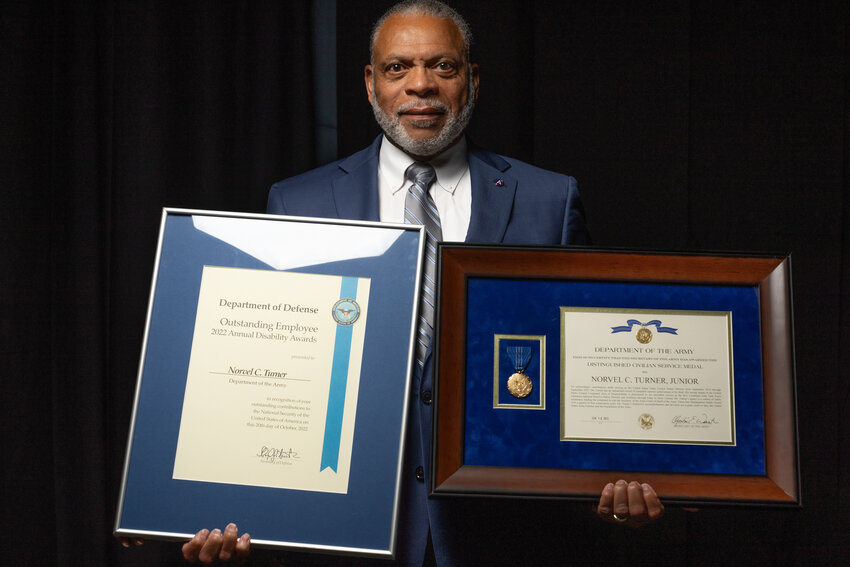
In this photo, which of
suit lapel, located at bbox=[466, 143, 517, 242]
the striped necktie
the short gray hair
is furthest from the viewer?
the short gray hair

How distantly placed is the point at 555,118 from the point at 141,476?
4.84 ft

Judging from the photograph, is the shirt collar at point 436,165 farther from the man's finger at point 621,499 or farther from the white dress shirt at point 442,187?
the man's finger at point 621,499

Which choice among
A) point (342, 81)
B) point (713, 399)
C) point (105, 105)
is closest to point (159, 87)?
point (105, 105)

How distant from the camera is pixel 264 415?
A: 116 centimetres

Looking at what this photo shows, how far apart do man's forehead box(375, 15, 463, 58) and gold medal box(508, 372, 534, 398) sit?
790 millimetres

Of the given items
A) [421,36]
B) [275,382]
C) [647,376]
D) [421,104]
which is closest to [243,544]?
[275,382]

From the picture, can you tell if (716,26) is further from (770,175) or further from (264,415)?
(264,415)

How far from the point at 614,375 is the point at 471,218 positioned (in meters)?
0.48

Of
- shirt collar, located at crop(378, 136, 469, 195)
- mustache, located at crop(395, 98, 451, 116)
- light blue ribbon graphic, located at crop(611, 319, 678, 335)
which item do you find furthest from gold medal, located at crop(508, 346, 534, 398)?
mustache, located at crop(395, 98, 451, 116)

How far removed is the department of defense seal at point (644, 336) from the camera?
1.18 meters

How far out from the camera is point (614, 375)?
1.17m

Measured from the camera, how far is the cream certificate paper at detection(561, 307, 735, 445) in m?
1.16

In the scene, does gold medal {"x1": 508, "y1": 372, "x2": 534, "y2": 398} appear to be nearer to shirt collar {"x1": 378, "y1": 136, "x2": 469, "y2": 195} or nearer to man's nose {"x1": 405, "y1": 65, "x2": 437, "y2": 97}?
shirt collar {"x1": 378, "y1": 136, "x2": 469, "y2": 195}
